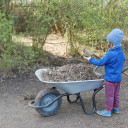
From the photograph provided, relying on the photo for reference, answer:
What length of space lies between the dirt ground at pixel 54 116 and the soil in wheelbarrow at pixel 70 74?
0.67 metres

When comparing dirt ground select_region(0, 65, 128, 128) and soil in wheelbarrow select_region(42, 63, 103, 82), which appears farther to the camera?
soil in wheelbarrow select_region(42, 63, 103, 82)

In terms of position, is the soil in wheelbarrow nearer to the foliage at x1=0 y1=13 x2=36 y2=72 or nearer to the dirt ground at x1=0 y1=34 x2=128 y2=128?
the dirt ground at x1=0 y1=34 x2=128 y2=128

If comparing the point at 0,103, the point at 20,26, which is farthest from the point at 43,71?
the point at 20,26

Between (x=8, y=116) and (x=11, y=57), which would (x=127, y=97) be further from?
(x=11, y=57)

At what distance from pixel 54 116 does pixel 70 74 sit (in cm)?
78

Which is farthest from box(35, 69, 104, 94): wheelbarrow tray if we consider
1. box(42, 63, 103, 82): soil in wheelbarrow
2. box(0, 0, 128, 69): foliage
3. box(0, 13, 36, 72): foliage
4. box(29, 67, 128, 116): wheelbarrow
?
box(0, 0, 128, 69): foliage

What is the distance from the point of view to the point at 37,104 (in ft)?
11.8

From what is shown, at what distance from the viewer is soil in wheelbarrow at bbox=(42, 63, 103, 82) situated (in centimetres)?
371

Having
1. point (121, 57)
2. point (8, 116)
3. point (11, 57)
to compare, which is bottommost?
point (8, 116)

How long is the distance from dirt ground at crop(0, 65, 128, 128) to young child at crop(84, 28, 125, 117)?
0.26m

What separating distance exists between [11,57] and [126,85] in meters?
3.01

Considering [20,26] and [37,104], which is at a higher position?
[20,26]

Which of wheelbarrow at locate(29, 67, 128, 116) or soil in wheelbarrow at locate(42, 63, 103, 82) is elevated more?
soil in wheelbarrow at locate(42, 63, 103, 82)

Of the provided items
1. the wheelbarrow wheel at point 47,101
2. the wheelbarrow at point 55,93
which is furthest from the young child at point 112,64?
the wheelbarrow wheel at point 47,101
